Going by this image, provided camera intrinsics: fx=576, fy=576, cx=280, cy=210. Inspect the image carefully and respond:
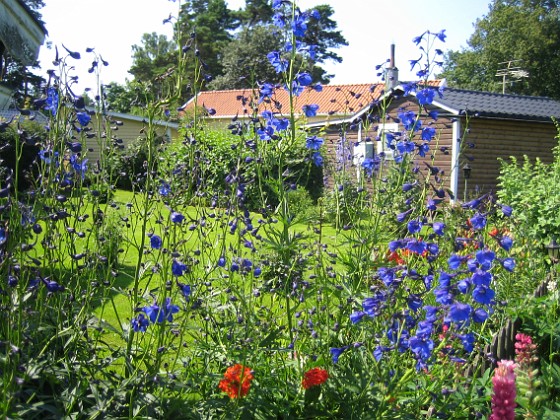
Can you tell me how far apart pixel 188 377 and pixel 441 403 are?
3.87 ft

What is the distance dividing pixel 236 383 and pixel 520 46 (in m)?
42.3

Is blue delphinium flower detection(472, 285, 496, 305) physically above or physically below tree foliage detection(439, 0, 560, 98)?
below

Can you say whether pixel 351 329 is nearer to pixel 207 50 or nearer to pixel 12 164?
pixel 12 164

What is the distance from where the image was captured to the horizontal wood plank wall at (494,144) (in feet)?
52.6

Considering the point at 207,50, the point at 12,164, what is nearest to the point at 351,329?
the point at 12,164

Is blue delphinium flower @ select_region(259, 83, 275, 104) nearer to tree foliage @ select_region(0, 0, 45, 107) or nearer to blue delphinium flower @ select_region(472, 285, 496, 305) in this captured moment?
tree foliage @ select_region(0, 0, 45, 107)

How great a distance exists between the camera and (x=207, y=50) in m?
41.6

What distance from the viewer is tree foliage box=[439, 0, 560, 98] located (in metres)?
39.0

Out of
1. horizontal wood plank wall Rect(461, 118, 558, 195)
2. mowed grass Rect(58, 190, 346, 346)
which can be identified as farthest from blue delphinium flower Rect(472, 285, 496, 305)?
horizontal wood plank wall Rect(461, 118, 558, 195)

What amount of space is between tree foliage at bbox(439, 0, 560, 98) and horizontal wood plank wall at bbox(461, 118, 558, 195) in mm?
21837

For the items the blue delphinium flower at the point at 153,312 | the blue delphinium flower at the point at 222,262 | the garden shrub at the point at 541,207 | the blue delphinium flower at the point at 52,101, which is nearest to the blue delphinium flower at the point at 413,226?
the blue delphinium flower at the point at 222,262

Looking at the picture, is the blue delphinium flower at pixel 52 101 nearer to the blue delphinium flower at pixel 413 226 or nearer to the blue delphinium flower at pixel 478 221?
the blue delphinium flower at pixel 413 226

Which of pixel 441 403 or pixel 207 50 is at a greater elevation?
pixel 207 50

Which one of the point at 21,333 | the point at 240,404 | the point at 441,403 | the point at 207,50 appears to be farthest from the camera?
the point at 207,50
